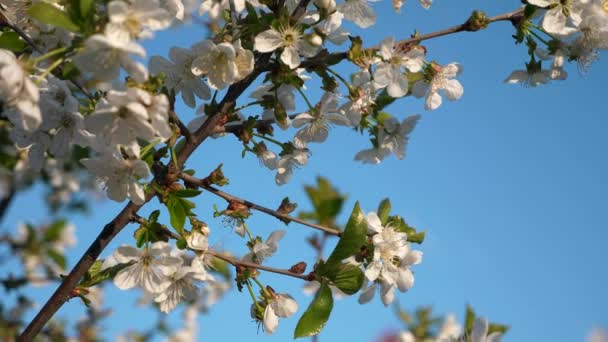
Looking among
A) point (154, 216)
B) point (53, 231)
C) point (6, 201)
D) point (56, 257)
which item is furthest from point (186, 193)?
point (53, 231)

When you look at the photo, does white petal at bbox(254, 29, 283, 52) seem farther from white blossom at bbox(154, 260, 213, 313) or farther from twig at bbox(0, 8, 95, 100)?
white blossom at bbox(154, 260, 213, 313)

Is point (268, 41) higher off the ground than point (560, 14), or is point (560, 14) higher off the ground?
point (560, 14)

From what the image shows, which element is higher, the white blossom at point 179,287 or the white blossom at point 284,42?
the white blossom at point 284,42

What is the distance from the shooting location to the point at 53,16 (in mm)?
1427

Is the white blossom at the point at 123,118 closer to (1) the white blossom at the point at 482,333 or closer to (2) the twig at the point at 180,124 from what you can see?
(2) the twig at the point at 180,124

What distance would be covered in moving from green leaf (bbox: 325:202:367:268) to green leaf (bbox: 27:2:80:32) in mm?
830

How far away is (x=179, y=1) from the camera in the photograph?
170cm

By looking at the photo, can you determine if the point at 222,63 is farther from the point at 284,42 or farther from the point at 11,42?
the point at 11,42

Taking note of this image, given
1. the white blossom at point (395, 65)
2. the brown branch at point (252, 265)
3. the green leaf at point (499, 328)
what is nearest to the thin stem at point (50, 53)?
the brown branch at point (252, 265)

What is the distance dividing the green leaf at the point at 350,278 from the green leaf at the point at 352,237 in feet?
0.14

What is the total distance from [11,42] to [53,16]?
0.41 meters

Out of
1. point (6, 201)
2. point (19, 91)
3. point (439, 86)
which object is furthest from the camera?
point (6, 201)

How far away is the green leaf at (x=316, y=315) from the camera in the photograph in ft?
5.71

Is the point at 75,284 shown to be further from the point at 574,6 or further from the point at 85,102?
the point at 574,6
